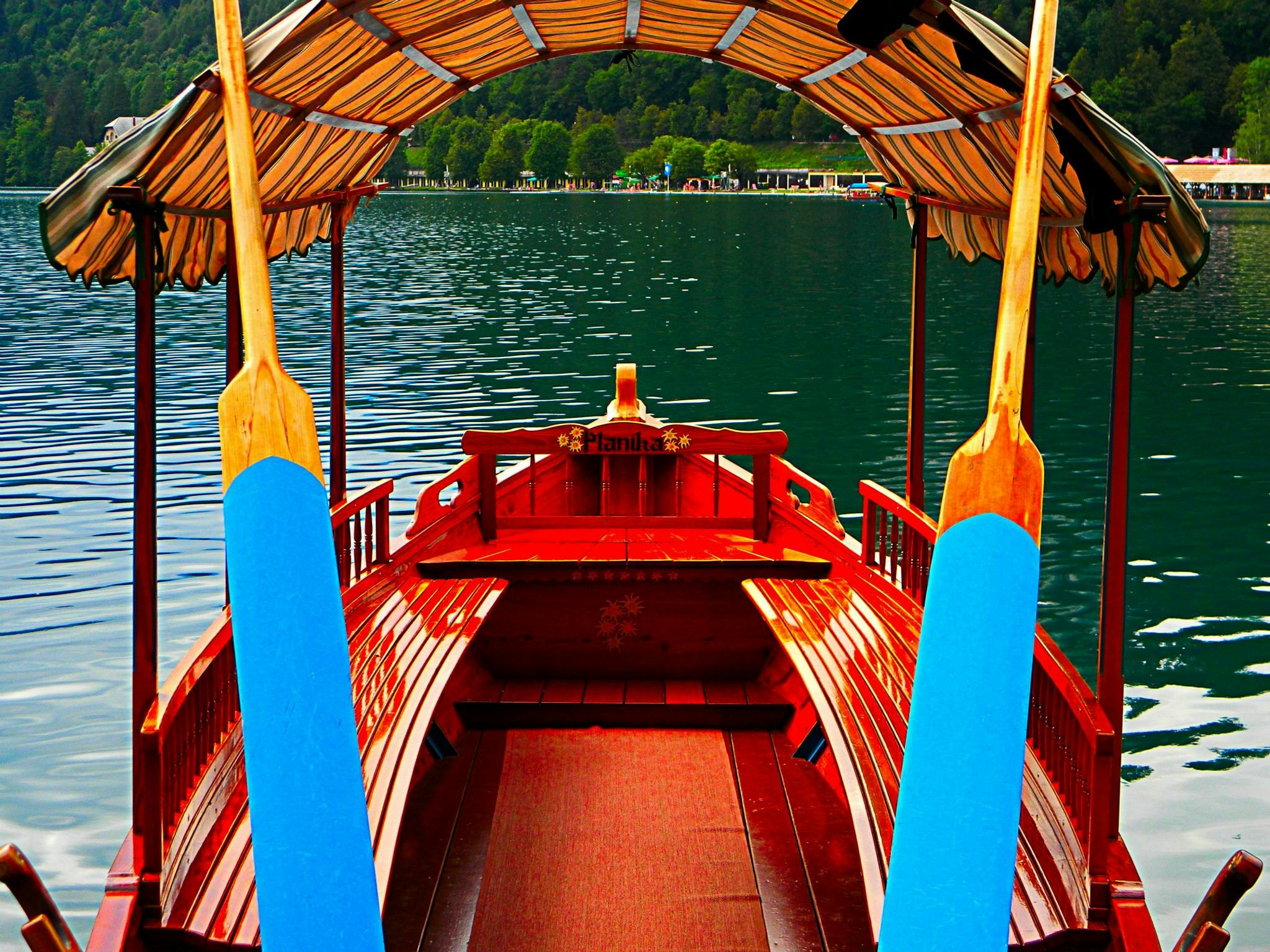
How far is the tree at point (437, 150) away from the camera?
142 metres

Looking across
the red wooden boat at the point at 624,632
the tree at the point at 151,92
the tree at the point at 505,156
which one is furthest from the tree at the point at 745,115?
the red wooden boat at the point at 624,632

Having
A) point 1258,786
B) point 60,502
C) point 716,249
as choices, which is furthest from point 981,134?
point 716,249

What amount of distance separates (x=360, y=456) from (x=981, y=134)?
43.7 feet

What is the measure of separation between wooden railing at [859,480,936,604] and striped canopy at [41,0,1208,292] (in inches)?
53.3

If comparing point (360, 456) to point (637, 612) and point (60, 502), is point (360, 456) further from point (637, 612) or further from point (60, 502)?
point (637, 612)

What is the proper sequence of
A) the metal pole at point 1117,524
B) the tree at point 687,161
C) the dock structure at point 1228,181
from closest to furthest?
the metal pole at point 1117,524 < the dock structure at point 1228,181 < the tree at point 687,161

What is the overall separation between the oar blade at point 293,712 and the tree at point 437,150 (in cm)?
14304

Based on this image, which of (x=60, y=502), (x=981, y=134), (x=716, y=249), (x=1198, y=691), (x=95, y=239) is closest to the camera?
(x=95, y=239)

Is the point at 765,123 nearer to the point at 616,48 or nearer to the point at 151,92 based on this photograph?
the point at 151,92

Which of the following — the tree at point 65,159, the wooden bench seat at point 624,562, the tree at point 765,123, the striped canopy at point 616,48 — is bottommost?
the wooden bench seat at point 624,562

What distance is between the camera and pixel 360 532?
21.6ft

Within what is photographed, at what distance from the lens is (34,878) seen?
288 cm

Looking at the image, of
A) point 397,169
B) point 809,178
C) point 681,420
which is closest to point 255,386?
point 681,420

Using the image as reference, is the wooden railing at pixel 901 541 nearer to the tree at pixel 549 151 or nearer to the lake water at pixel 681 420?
the lake water at pixel 681 420
